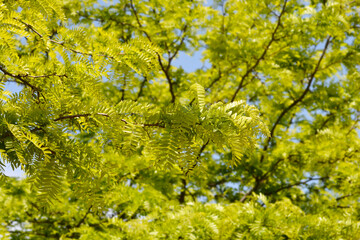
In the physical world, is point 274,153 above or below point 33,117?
above

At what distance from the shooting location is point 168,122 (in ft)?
3.71

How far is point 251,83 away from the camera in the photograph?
18.4 ft

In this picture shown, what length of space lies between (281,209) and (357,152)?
2.36m

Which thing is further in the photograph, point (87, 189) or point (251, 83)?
point (251, 83)

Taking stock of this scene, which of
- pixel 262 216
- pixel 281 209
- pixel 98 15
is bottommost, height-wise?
pixel 262 216

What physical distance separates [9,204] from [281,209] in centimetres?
388

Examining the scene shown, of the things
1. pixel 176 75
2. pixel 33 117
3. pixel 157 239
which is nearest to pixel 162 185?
pixel 157 239

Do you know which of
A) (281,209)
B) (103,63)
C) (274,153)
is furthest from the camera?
(274,153)

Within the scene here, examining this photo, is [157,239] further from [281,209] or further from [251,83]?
[251,83]

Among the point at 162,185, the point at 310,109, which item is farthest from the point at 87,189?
the point at 310,109

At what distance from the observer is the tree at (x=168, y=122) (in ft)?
3.77

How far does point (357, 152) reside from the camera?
4.96 meters

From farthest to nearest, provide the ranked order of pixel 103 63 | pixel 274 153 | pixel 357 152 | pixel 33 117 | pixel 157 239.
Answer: pixel 274 153 → pixel 357 152 → pixel 157 239 → pixel 103 63 → pixel 33 117

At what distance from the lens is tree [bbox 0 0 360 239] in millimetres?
1150
